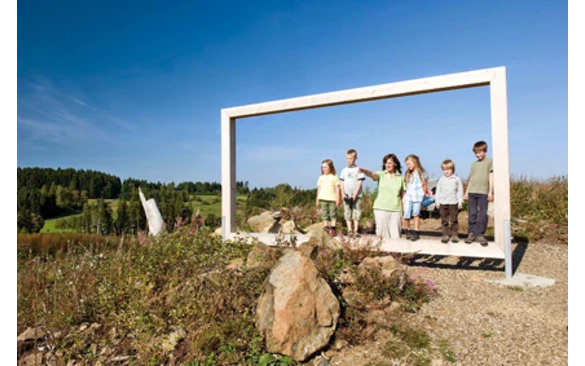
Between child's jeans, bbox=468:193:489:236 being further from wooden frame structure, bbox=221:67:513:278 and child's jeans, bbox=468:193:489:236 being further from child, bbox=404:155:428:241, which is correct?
child, bbox=404:155:428:241

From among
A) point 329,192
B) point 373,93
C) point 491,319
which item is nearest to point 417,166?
point 373,93

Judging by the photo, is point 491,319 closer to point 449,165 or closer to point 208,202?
point 449,165

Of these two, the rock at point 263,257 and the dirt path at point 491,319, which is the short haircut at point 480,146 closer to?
the dirt path at point 491,319

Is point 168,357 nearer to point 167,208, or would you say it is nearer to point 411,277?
point 411,277

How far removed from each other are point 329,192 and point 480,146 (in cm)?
289

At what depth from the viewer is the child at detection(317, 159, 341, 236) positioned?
21.4 ft

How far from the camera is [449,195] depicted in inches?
217

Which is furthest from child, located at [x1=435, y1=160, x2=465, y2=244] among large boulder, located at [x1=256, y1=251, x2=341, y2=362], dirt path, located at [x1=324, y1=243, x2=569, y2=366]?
large boulder, located at [x1=256, y1=251, x2=341, y2=362]

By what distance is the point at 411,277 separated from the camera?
13.5 ft

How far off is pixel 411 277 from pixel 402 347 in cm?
143

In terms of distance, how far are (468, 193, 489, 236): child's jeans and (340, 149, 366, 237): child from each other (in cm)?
193

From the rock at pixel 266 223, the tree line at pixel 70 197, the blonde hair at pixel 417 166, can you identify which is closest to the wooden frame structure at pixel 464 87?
the blonde hair at pixel 417 166
